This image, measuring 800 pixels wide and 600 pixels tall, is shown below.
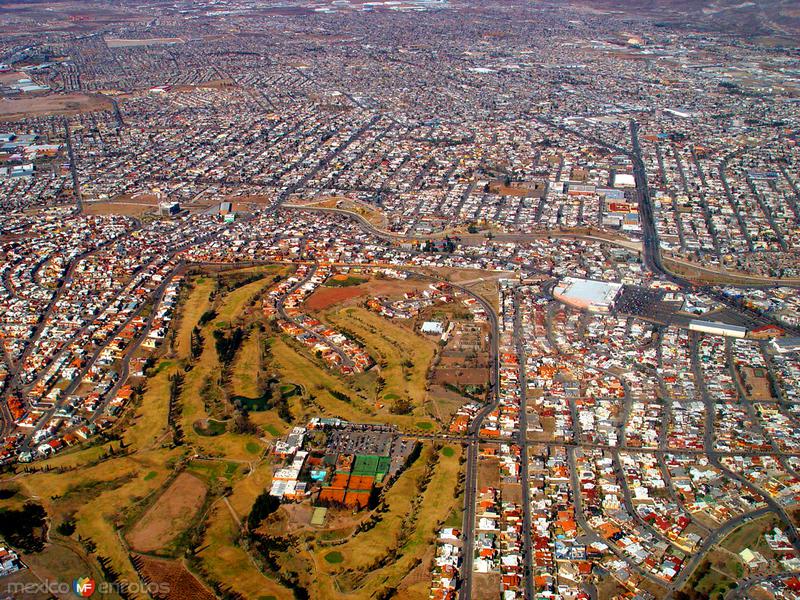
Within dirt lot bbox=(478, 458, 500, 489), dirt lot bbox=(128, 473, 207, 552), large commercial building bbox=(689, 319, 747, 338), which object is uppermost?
large commercial building bbox=(689, 319, 747, 338)

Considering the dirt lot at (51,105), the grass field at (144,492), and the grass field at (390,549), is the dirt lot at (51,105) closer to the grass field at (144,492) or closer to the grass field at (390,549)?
the grass field at (144,492)

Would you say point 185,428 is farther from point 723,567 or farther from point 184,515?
point 723,567

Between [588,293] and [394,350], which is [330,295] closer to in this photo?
[394,350]

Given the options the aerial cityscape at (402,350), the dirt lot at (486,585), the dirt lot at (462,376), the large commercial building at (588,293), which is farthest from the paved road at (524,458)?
the large commercial building at (588,293)

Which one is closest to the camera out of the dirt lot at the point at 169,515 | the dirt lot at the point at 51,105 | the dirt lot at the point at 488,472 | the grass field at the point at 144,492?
the grass field at the point at 144,492

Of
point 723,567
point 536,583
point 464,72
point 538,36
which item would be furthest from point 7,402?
point 538,36

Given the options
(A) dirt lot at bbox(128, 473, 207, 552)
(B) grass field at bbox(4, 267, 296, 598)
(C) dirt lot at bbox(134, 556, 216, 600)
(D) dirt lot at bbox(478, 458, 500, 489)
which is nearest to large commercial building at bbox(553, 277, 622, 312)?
(D) dirt lot at bbox(478, 458, 500, 489)

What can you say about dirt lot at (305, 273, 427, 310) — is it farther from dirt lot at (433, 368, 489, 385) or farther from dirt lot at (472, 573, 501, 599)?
dirt lot at (472, 573, 501, 599)
